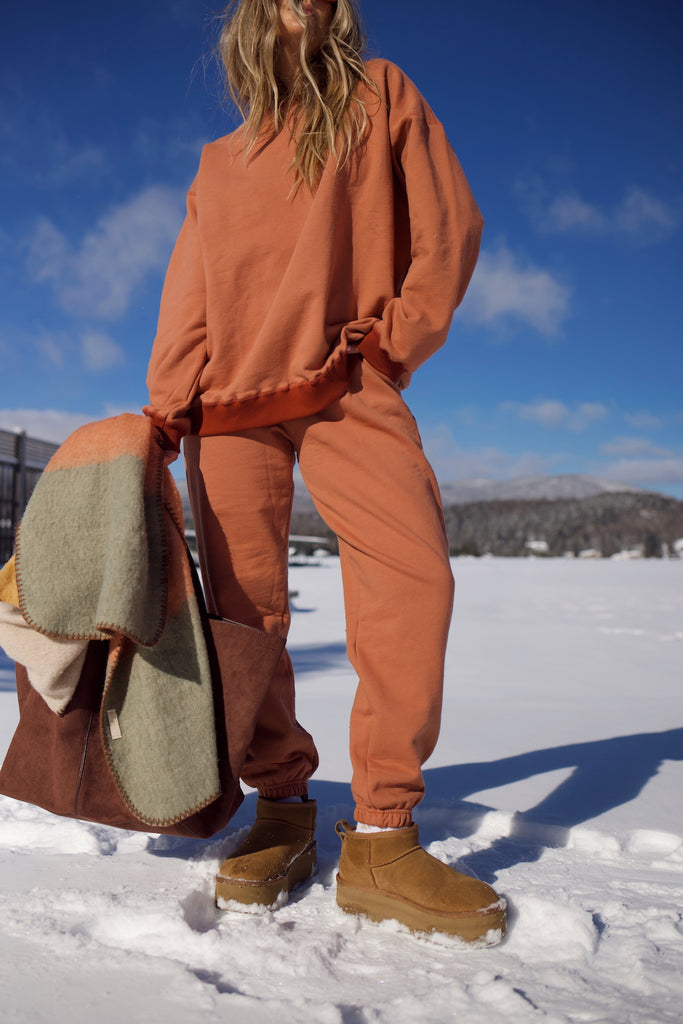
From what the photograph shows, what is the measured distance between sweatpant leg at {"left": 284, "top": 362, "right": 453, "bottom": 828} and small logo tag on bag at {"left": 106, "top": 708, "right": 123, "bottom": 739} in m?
0.39

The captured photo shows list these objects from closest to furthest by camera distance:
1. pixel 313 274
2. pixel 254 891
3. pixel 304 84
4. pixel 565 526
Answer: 1. pixel 254 891
2. pixel 313 274
3. pixel 304 84
4. pixel 565 526

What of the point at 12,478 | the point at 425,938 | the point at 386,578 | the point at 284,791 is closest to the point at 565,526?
the point at 12,478

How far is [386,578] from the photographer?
1.25 m

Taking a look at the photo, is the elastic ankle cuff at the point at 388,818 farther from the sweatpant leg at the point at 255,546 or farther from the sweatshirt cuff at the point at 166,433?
the sweatshirt cuff at the point at 166,433

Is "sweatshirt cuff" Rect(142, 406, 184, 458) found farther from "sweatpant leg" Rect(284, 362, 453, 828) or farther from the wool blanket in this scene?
"sweatpant leg" Rect(284, 362, 453, 828)

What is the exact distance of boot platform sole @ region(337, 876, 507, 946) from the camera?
1106mm

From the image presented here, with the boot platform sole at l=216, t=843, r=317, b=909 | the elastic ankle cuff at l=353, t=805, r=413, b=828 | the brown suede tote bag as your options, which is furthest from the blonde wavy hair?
the boot platform sole at l=216, t=843, r=317, b=909

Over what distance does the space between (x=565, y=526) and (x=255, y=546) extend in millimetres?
13853

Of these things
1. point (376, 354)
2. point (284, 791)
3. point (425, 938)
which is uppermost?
point (376, 354)

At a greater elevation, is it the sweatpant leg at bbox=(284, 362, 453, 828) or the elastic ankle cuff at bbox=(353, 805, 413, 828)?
the sweatpant leg at bbox=(284, 362, 453, 828)

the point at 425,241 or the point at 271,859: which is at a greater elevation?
the point at 425,241

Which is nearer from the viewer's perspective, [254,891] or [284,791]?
[254,891]

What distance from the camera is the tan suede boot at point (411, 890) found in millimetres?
1115

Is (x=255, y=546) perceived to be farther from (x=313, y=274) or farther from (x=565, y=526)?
(x=565, y=526)
